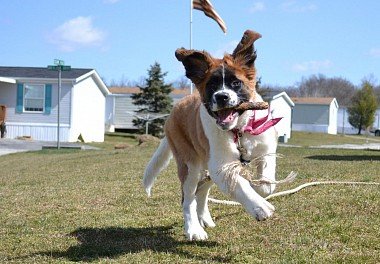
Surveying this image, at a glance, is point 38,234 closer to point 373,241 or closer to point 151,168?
point 151,168

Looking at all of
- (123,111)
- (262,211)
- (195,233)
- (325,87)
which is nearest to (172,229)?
(195,233)

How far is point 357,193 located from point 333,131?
7830 cm

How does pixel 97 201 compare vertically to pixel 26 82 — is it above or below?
below

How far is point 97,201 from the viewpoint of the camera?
9117 mm

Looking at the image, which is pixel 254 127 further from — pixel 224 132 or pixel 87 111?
pixel 87 111

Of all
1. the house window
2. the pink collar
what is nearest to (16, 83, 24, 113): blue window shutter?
the house window

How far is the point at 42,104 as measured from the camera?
39.5 meters

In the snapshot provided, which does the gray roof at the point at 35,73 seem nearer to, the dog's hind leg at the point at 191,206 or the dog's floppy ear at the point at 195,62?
the dog's hind leg at the point at 191,206

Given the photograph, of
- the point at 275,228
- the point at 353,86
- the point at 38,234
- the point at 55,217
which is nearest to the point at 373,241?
the point at 275,228

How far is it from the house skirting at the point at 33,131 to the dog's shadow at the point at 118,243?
33.4 meters

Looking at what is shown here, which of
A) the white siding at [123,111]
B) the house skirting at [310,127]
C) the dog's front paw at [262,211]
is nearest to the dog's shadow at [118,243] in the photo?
the dog's front paw at [262,211]

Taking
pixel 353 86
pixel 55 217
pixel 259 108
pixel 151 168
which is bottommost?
pixel 55 217

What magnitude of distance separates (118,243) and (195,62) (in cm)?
198

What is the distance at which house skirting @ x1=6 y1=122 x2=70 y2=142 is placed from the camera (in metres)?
39.5
